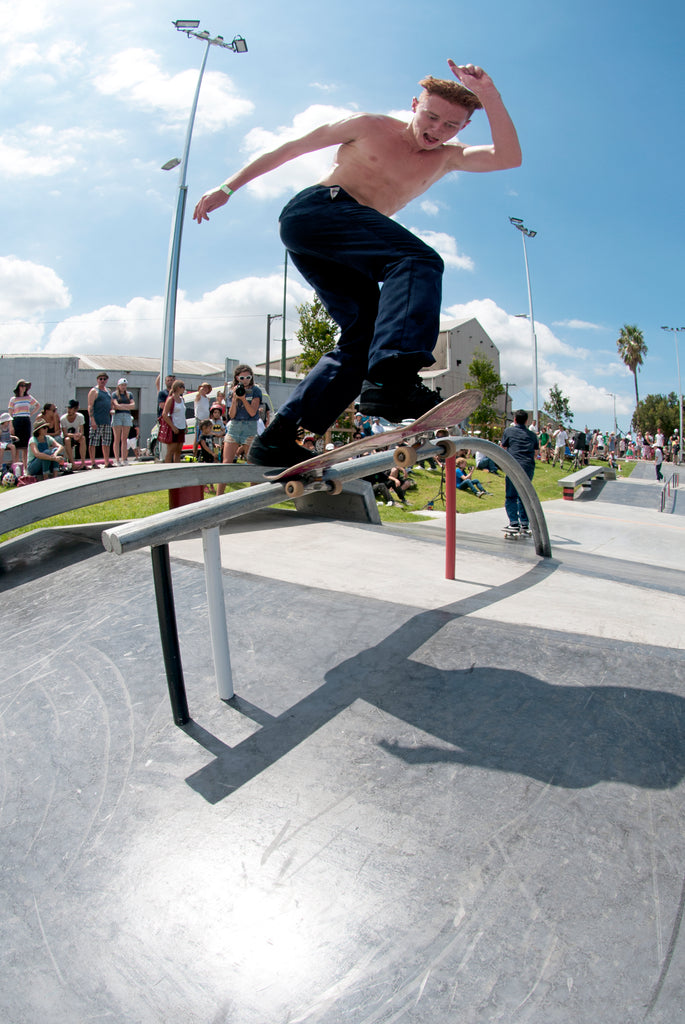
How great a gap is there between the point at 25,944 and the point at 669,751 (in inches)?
64.1

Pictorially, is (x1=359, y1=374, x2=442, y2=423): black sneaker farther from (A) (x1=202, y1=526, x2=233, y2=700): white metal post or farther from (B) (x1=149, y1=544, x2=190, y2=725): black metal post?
(B) (x1=149, y1=544, x2=190, y2=725): black metal post

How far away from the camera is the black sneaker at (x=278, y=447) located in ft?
8.07

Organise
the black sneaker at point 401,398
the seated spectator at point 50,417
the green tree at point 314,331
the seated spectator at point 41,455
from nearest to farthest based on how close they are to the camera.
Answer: the black sneaker at point 401,398 < the seated spectator at point 41,455 < the seated spectator at point 50,417 < the green tree at point 314,331

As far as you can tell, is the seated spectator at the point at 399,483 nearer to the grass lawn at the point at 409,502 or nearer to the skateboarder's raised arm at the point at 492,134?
the grass lawn at the point at 409,502

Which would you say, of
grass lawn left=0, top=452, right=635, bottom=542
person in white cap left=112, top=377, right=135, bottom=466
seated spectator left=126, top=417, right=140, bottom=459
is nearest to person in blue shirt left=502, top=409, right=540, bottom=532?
grass lawn left=0, top=452, right=635, bottom=542

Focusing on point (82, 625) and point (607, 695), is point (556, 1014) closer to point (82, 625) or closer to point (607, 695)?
point (607, 695)

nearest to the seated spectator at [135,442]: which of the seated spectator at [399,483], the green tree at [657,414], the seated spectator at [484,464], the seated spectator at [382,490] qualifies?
the seated spectator at [382,490]

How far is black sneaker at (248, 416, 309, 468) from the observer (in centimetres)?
246

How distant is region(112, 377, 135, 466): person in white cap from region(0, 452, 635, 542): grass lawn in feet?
6.06

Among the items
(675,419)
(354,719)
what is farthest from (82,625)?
(675,419)

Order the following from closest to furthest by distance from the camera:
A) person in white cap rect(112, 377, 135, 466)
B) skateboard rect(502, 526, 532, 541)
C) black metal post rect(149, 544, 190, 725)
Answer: black metal post rect(149, 544, 190, 725), skateboard rect(502, 526, 532, 541), person in white cap rect(112, 377, 135, 466)

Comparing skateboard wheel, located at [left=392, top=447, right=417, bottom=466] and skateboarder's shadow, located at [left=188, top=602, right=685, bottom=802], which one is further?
skateboard wheel, located at [left=392, top=447, right=417, bottom=466]

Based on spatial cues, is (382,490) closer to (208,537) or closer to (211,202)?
(211,202)

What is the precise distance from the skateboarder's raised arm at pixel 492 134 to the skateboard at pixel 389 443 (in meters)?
0.89
